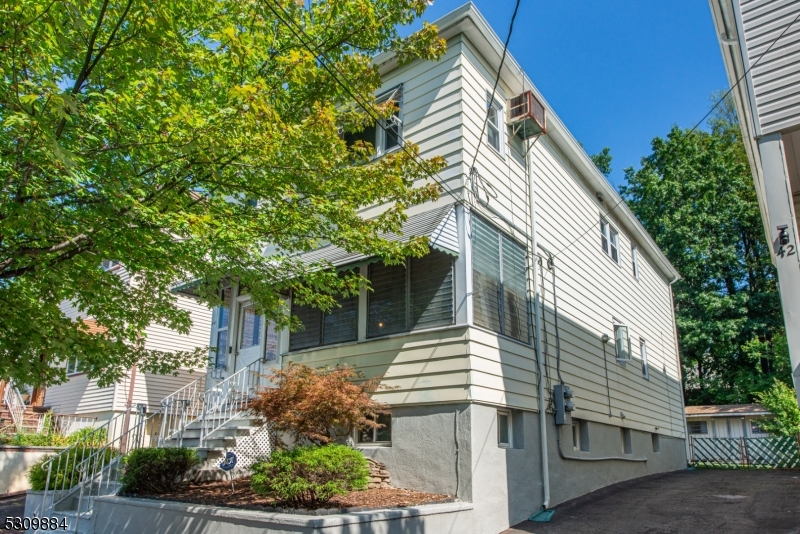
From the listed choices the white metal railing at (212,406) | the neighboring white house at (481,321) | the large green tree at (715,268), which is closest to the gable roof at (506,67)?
the neighboring white house at (481,321)

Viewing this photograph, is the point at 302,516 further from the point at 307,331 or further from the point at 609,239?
the point at 609,239

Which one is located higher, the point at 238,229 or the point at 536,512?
the point at 238,229

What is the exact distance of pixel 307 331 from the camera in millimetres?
11055

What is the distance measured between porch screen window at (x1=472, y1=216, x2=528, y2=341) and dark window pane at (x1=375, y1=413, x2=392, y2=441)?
2188mm

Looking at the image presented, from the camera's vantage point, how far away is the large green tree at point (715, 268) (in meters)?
28.7

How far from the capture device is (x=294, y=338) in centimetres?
1124

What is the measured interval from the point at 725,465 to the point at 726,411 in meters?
5.34

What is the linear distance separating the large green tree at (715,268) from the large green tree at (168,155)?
1008 inches

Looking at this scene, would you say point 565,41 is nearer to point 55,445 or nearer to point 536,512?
point 536,512

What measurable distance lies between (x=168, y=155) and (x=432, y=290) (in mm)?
4718

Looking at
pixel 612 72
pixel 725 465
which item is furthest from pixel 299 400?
pixel 725 465

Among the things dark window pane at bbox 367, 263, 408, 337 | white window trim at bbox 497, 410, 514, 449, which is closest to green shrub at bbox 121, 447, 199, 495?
dark window pane at bbox 367, 263, 408, 337

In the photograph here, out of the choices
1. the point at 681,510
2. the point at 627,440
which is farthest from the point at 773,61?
the point at 627,440

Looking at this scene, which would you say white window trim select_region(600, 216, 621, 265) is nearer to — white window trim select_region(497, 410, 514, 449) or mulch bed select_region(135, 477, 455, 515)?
white window trim select_region(497, 410, 514, 449)
